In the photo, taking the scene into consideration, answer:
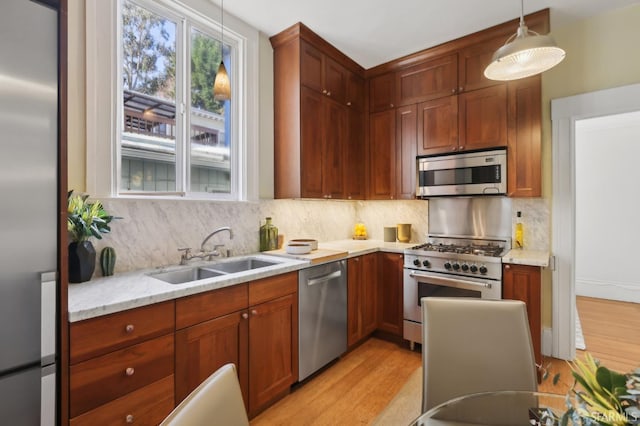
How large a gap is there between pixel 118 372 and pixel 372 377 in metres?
1.84

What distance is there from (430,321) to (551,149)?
7.72 ft

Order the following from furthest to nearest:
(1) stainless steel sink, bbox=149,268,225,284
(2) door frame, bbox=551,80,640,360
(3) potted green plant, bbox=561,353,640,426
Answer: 1. (2) door frame, bbox=551,80,640,360
2. (1) stainless steel sink, bbox=149,268,225,284
3. (3) potted green plant, bbox=561,353,640,426

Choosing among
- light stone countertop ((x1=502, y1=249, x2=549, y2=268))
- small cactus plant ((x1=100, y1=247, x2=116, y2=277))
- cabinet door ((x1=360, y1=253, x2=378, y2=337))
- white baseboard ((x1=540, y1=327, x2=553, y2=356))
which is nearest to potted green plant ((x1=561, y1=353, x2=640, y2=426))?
light stone countertop ((x1=502, y1=249, x2=549, y2=268))

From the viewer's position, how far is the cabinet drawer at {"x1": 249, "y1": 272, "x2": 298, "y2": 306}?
1.91 m

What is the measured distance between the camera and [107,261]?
1.82 m

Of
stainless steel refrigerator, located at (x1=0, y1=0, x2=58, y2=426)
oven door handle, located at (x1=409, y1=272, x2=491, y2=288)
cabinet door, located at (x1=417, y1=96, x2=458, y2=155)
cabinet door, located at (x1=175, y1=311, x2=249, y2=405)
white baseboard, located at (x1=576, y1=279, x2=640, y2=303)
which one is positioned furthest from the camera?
→ white baseboard, located at (x1=576, y1=279, x2=640, y2=303)

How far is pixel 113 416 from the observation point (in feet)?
4.29

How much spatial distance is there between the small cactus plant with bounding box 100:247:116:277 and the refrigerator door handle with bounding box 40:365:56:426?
2.57 feet

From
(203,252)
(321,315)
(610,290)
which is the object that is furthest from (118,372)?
(610,290)

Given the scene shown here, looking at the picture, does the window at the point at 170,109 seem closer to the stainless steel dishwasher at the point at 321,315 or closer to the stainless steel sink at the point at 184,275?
the stainless steel sink at the point at 184,275

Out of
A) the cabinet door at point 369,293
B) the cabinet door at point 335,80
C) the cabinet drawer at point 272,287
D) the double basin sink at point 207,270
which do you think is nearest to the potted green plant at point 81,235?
the double basin sink at point 207,270

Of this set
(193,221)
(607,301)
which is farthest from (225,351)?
(607,301)

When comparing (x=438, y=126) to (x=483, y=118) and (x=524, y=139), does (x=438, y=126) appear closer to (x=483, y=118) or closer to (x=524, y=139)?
(x=483, y=118)

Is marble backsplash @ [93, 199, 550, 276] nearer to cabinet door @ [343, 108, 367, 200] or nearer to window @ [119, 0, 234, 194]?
window @ [119, 0, 234, 194]
